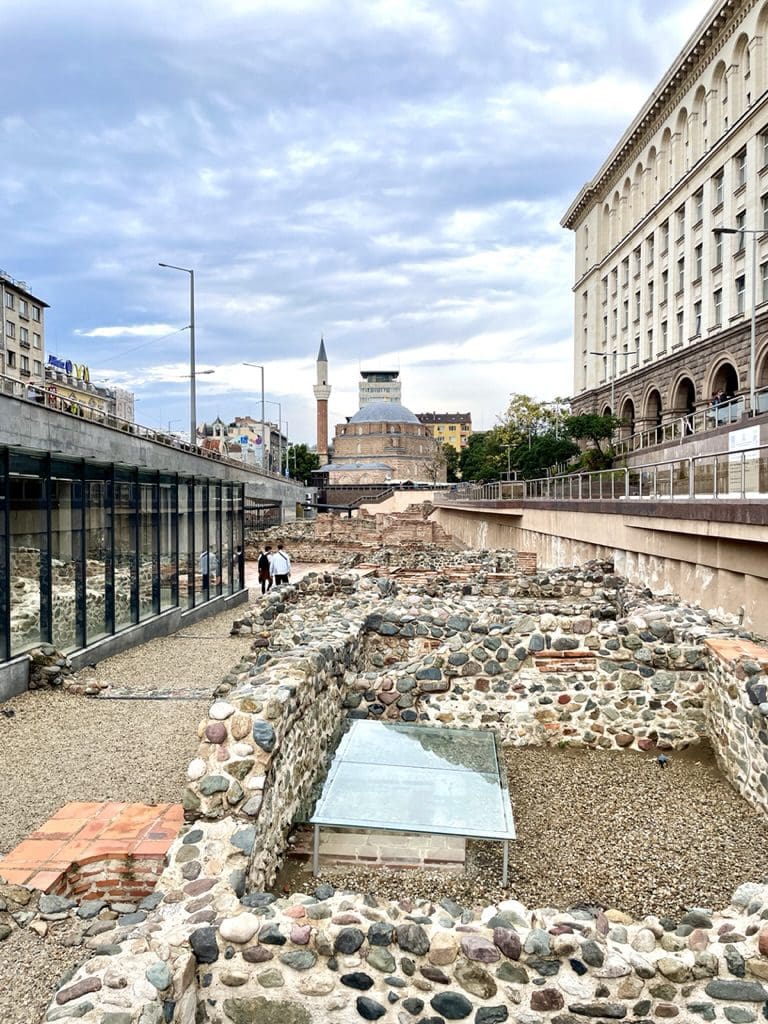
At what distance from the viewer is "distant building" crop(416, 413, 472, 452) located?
185m

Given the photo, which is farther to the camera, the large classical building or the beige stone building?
the beige stone building

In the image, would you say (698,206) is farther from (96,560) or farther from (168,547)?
(96,560)

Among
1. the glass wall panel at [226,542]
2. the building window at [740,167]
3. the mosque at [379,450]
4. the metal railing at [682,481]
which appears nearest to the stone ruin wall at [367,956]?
the metal railing at [682,481]

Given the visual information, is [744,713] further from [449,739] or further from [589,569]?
[589,569]

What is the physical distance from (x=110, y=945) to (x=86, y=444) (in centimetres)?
2197

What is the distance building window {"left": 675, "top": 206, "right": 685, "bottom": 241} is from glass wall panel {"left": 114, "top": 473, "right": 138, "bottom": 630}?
4404cm

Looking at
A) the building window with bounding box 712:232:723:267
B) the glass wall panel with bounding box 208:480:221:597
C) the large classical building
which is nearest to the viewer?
the glass wall panel with bounding box 208:480:221:597

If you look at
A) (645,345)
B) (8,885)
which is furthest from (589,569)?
(645,345)

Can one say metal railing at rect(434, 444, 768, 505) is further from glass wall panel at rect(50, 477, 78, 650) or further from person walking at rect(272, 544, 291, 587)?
glass wall panel at rect(50, 477, 78, 650)

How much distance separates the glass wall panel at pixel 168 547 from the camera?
59.4 feet

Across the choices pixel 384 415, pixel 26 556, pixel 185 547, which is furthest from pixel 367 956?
pixel 384 415

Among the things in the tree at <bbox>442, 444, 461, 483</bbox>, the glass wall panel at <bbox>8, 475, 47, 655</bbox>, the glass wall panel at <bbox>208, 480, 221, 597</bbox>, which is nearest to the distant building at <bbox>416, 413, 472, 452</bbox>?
the tree at <bbox>442, 444, 461, 483</bbox>

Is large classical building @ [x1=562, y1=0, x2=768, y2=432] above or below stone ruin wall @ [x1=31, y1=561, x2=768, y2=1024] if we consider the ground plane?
above

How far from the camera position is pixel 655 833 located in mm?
6047
